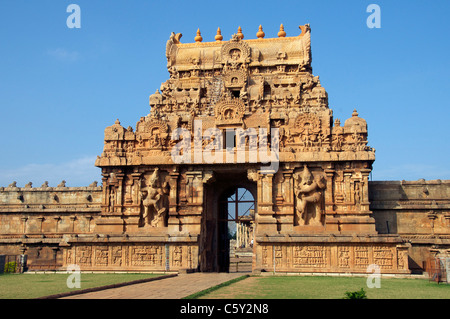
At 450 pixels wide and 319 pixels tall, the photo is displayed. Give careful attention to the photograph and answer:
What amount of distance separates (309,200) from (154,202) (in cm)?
822

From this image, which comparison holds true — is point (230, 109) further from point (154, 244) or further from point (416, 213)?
point (416, 213)

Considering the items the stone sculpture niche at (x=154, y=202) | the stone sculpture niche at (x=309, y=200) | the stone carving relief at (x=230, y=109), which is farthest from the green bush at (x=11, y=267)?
the stone sculpture niche at (x=309, y=200)

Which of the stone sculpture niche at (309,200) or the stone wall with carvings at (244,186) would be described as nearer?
the stone wall with carvings at (244,186)

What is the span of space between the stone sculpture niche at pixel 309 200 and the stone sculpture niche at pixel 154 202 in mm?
7126

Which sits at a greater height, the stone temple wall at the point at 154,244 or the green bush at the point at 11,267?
the stone temple wall at the point at 154,244

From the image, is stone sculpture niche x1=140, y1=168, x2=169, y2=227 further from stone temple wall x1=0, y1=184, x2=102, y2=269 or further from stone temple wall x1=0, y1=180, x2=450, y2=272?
stone temple wall x1=0, y1=184, x2=102, y2=269

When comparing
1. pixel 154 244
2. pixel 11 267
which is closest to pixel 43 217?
pixel 11 267

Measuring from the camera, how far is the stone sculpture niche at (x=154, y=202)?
87.9ft

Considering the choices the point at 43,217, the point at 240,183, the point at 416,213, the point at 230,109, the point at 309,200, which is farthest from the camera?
the point at 43,217

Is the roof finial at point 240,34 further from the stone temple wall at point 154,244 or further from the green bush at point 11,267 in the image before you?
the green bush at point 11,267

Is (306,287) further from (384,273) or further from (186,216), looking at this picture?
(186,216)

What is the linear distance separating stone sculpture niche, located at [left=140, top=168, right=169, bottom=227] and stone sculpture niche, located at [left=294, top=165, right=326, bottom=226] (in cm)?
713

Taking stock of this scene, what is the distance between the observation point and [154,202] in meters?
26.7

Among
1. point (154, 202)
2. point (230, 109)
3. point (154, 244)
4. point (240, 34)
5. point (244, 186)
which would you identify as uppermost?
point (240, 34)
